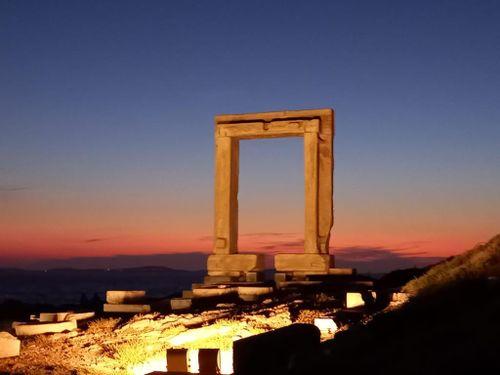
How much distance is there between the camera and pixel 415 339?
7.82m

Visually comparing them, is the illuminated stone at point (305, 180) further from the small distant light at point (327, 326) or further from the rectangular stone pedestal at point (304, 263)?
the small distant light at point (327, 326)

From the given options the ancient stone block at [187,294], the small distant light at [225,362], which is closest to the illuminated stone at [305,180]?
the ancient stone block at [187,294]

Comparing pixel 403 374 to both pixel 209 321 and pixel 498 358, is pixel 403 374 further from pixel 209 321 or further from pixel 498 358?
pixel 209 321

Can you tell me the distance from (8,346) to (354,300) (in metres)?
5.87

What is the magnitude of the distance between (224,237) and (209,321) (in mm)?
6594

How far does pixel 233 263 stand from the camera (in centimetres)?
1898

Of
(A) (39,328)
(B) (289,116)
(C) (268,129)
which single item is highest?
(B) (289,116)

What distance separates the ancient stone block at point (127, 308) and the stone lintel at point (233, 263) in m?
3.64

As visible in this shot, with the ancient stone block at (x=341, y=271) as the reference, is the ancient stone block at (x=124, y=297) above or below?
below

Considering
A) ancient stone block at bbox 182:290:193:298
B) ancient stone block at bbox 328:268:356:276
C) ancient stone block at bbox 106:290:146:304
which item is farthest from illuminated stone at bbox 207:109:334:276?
ancient stone block at bbox 106:290:146:304

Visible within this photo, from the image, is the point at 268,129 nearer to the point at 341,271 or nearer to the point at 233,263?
the point at 233,263

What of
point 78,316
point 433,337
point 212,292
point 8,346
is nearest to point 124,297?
point 78,316

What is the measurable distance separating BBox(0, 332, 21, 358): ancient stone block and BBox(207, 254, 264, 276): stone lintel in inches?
298

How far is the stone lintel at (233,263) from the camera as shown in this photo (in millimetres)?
18844
